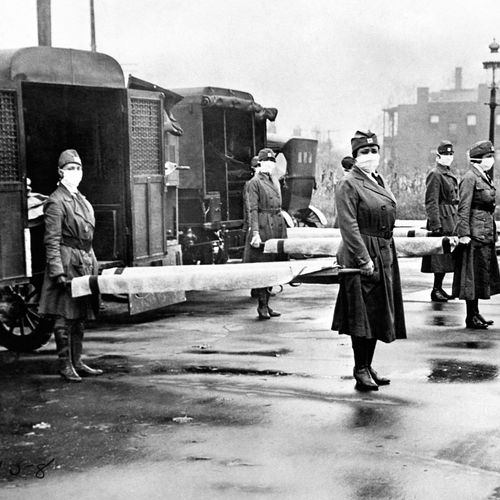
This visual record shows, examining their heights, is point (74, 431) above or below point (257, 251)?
below

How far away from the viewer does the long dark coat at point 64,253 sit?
26.6 ft

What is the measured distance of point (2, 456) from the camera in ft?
19.7

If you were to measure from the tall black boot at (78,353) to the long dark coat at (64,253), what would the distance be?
171mm

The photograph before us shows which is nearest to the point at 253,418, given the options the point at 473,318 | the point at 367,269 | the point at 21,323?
the point at 367,269

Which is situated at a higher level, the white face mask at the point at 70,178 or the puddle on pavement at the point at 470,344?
the white face mask at the point at 70,178

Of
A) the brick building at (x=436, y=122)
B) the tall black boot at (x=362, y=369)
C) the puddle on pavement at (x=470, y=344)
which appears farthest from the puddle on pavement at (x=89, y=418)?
the brick building at (x=436, y=122)

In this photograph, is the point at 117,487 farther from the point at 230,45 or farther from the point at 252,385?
the point at 230,45

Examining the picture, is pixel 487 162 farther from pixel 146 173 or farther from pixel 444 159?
pixel 146 173

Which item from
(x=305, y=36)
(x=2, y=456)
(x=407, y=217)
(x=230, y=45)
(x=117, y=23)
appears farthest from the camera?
(x=305, y=36)

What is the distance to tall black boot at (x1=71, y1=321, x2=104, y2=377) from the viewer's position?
8.39 metres

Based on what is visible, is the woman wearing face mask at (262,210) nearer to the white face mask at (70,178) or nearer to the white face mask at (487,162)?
the white face mask at (487,162)

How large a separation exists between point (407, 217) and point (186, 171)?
501 inches

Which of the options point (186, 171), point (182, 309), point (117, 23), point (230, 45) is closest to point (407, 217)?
point (186, 171)

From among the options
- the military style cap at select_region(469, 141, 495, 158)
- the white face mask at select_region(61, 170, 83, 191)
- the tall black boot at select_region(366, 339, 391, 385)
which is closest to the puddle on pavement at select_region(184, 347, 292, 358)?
the tall black boot at select_region(366, 339, 391, 385)
